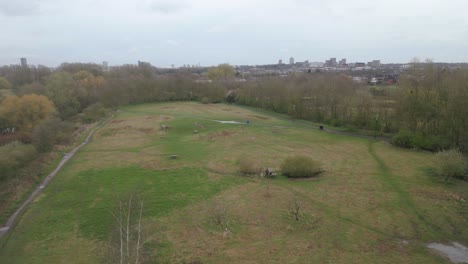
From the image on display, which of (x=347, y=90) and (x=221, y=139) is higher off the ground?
(x=347, y=90)

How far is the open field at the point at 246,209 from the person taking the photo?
61.5ft

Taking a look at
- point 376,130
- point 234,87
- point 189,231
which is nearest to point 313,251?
point 189,231

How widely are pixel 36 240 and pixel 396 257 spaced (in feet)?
77.2

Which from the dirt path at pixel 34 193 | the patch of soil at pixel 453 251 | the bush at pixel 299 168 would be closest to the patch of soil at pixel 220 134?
the bush at pixel 299 168

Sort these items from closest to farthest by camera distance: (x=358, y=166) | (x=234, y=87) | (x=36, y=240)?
(x=36, y=240) < (x=358, y=166) < (x=234, y=87)

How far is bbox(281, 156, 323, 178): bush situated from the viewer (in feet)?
102

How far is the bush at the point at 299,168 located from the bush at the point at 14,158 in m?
29.1

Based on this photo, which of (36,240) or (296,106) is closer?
(36,240)

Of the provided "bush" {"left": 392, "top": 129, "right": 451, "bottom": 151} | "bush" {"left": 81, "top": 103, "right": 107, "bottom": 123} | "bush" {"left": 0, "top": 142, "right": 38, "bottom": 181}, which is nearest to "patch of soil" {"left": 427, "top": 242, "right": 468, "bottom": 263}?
→ "bush" {"left": 392, "top": 129, "right": 451, "bottom": 151}

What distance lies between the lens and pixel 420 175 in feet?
102

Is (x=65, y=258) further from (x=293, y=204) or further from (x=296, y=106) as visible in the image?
(x=296, y=106)

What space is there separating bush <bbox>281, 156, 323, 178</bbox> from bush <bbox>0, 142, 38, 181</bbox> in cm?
2906

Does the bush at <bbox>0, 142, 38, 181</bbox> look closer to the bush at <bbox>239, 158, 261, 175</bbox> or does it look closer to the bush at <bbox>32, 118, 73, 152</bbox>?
the bush at <bbox>32, 118, 73, 152</bbox>

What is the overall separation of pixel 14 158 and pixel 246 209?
27798mm
